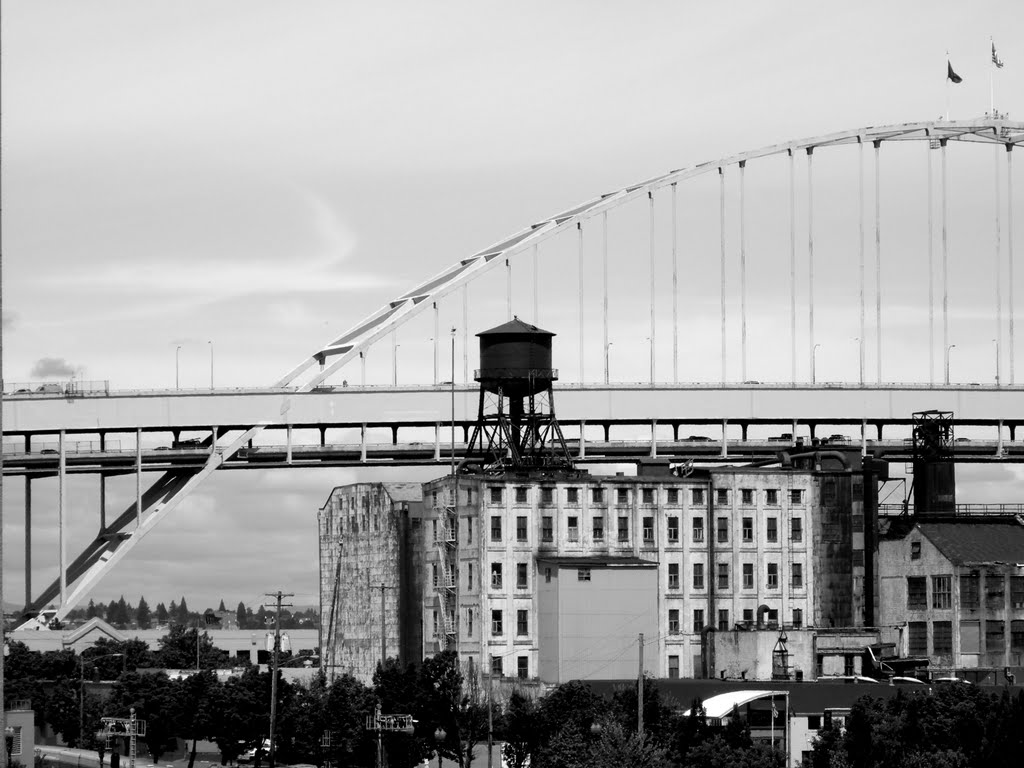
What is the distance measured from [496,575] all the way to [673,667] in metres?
13.1

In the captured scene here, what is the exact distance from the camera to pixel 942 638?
116 metres

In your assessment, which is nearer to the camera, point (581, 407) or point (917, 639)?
point (917, 639)

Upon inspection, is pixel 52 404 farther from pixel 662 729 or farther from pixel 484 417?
pixel 662 729

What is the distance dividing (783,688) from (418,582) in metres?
44.7

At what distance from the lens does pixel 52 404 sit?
5344 inches

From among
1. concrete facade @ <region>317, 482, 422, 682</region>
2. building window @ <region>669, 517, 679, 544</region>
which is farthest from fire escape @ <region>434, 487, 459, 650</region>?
concrete facade @ <region>317, 482, 422, 682</region>

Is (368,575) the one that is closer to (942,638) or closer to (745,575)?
(745,575)

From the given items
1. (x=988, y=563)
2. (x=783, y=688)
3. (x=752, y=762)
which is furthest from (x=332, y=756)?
(x=988, y=563)

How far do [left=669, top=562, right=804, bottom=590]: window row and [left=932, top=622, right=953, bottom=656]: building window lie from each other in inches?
363

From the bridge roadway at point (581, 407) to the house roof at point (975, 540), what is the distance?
33.7 meters

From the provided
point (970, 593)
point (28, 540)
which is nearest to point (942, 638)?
point (970, 593)

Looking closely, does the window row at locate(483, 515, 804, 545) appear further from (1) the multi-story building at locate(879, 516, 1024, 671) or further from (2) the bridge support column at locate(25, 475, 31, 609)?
(2) the bridge support column at locate(25, 475, 31, 609)

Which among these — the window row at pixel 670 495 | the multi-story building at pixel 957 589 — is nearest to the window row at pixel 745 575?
the window row at pixel 670 495

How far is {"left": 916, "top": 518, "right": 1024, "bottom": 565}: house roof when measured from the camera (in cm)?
11650
